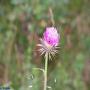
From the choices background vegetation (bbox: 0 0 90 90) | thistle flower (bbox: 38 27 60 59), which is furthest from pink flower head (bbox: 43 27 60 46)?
background vegetation (bbox: 0 0 90 90)

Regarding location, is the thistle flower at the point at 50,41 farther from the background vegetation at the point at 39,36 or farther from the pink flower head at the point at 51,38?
the background vegetation at the point at 39,36

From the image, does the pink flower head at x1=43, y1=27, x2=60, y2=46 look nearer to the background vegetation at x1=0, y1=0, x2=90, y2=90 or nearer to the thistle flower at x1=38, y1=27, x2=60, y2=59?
the thistle flower at x1=38, y1=27, x2=60, y2=59

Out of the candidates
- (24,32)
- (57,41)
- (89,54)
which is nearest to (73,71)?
(89,54)

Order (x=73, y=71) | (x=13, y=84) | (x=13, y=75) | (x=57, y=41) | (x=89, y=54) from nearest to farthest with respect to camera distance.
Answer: (x=57, y=41)
(x=13, y=84)
(x=13, y=75)
(x=73, y=71)
(x=89, y=54)

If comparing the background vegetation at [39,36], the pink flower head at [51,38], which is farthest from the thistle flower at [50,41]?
the background vegetation at [39,36]

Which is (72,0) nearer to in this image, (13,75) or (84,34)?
(84,34)

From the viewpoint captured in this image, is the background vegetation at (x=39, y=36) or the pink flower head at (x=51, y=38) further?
the background vegetation at (x=39, y=36)

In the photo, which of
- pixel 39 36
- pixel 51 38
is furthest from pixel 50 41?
pixel 39 36

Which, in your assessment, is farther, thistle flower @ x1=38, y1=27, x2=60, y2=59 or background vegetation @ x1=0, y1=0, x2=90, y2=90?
background vegetation @ x1=0, y1=0, x2=90, y2=90
